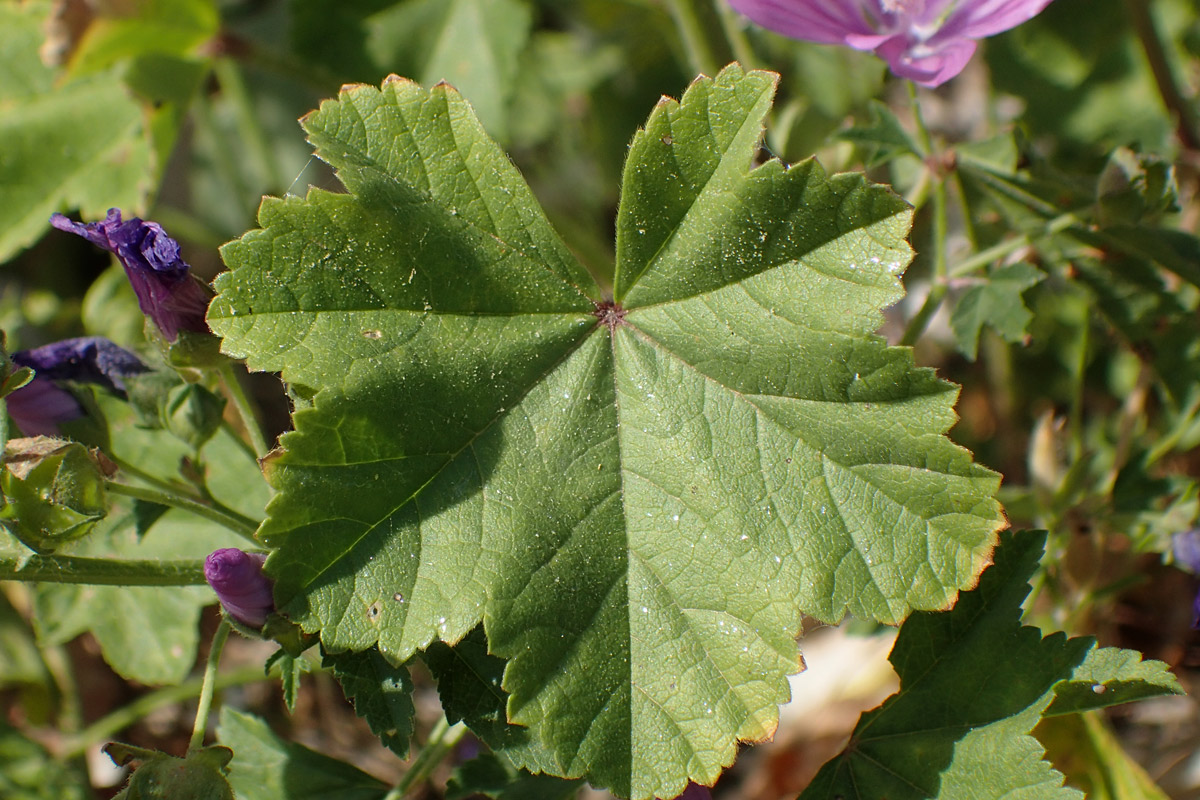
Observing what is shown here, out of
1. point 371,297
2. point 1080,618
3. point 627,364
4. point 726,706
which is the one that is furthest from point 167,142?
point 1080,618

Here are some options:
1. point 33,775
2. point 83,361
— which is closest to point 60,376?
point 83,361

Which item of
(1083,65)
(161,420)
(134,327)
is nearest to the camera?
(161,420)

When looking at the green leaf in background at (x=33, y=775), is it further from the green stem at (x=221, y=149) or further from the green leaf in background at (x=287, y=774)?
the green stem at (x=221, y=149)

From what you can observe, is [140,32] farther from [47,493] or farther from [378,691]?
[378,691]

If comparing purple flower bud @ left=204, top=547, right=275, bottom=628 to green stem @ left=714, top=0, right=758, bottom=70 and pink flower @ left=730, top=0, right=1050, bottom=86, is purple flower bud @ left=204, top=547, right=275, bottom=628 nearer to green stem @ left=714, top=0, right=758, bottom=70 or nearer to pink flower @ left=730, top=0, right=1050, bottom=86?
pink flower @ left=730, top=0, right=1050, bottom=86

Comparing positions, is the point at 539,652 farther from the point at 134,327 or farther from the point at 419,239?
the point at 134,327

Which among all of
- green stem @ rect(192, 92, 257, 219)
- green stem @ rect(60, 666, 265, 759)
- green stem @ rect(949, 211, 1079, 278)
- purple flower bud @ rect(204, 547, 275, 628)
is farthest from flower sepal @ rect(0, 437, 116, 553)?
green stem @ rect(192, 92, 257, 219)

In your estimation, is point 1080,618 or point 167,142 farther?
point 167,142
